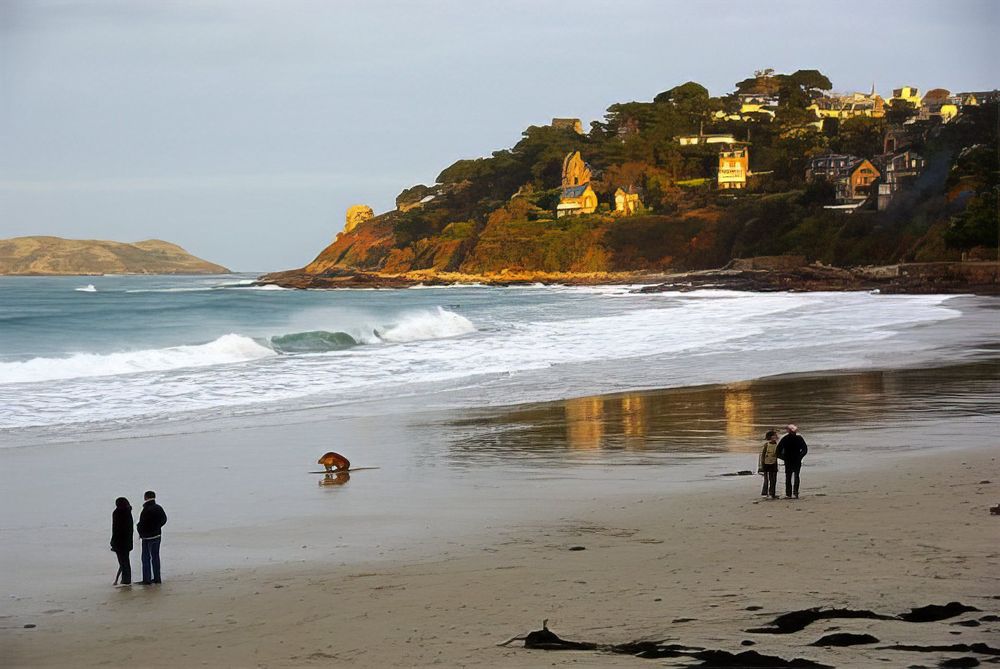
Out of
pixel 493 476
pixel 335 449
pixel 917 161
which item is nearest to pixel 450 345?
pixel 335 449

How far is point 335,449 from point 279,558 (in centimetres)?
504

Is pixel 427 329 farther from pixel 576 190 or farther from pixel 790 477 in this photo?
pixel 576 190

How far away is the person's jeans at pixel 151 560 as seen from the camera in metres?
6.77

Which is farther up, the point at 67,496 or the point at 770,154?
the point at 770,154

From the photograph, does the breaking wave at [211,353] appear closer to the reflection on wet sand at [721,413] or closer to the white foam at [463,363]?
the white foam at [463,363]

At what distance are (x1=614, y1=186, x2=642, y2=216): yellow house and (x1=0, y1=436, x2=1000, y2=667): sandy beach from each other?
11856 cm

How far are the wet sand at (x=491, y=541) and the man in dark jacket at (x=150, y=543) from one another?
6.3 inches

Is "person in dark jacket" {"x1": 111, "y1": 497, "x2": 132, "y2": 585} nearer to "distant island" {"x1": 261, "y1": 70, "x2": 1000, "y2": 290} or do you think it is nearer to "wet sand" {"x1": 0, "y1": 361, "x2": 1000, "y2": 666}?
"wet sand" {"x1": 0, "y1": 361, "x2": 1000, "y2": 666}

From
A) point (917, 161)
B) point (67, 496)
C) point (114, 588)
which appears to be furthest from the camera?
point (917, 161)

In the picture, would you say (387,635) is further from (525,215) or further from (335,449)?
(525,215)

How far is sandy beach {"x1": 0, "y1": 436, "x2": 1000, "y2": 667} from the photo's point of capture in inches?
197

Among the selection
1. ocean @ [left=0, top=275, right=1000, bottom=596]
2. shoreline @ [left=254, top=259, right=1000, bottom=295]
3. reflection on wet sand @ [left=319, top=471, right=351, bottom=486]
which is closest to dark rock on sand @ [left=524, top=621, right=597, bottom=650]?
ocean @ [left=0, top=275, right=1000, bottom=596]

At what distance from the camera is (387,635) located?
5312mm

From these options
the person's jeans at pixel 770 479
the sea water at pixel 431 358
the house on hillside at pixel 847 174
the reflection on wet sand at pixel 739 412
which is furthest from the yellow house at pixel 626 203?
the person's jeans at pixel 770 479
